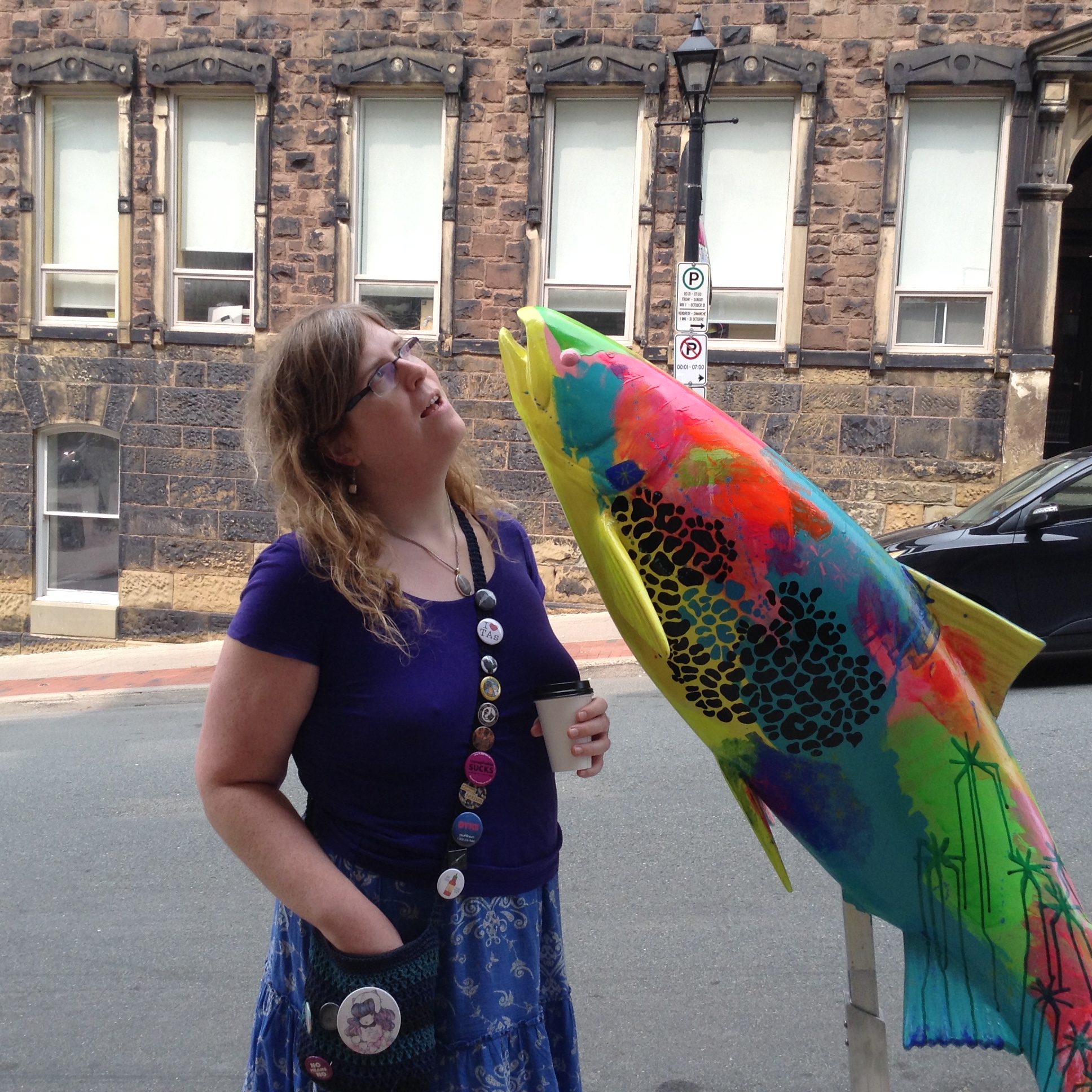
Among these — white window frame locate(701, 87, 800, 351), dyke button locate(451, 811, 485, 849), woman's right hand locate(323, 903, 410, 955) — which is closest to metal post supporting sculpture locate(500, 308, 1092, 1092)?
dyke button locate(451, 811, 485, 849)

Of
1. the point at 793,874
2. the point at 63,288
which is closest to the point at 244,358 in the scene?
the point at 63,288

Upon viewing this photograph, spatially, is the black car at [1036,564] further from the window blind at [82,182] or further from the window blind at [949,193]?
the window blind at [82,182]

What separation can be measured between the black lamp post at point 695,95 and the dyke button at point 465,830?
7204 mm

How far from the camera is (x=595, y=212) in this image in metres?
10.8

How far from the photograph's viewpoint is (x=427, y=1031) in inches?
62.4

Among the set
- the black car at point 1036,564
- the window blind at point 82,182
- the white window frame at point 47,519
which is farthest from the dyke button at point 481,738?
the window blind at point 82,182

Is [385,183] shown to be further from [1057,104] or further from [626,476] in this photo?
[626,476]

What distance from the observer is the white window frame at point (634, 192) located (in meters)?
10.4

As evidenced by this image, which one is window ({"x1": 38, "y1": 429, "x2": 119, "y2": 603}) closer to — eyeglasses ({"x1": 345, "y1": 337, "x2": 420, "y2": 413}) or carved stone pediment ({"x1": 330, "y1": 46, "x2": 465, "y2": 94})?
carved stone pediment ({"x1": 330, "y1": 46, "x2": 465, "y2": 94})

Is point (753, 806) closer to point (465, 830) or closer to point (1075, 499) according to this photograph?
point (465, 830)

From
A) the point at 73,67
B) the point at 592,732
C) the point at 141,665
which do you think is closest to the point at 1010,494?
the point at 592,732

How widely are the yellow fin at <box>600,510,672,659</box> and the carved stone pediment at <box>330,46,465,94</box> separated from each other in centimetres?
974

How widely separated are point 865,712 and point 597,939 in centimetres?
267

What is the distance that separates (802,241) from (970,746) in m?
9.40
